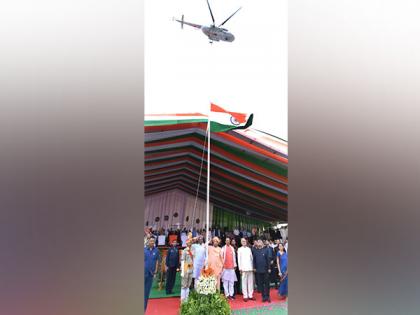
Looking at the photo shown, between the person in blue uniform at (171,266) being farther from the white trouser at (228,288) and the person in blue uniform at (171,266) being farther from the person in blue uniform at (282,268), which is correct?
the person in blue uniform at (282,268)

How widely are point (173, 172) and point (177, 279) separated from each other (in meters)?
0.98

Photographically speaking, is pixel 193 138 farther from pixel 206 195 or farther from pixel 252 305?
pixel 252 305

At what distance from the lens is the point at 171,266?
153 inches

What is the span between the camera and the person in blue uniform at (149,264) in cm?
379

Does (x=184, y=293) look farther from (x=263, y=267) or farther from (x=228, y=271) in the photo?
(x=263, y=267)

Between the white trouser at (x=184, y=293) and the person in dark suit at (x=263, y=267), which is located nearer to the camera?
the white trouser at (x=184, y=293)

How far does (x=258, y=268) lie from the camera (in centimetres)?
412

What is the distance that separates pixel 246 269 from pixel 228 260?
8.4 inches

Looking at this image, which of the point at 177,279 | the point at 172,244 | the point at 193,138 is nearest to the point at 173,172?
the point at 193,138

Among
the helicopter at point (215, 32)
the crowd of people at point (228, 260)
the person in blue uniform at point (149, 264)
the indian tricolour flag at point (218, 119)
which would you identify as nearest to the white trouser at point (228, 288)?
the crowd of people at point (228, 260)

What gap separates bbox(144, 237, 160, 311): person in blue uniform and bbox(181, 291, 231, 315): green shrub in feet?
1.13

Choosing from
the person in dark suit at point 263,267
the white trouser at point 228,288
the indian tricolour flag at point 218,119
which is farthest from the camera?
the person in dark suit at point 263,267

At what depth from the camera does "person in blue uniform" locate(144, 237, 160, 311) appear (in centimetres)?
379

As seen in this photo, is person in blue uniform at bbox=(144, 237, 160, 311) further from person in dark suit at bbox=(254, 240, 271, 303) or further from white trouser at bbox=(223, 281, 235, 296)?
person in dark suit at bbox=(254, 240, 271, 303)
